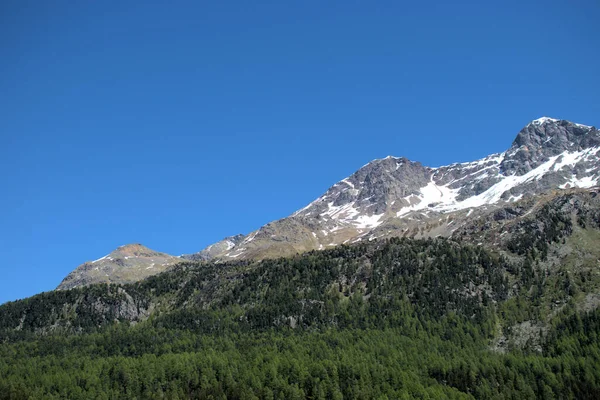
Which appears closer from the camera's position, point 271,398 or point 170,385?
point 271,398

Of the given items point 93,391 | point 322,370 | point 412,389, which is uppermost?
point 93,391

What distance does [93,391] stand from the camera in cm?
18612

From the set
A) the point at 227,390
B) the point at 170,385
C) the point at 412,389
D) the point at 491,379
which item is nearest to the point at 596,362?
the point at 491,379

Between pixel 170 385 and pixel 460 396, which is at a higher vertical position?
pixel 170 385

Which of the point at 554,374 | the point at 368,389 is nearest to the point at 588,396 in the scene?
the point at 554,374

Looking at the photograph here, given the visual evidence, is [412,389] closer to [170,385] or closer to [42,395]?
[170,385]

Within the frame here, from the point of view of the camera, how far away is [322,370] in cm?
19862

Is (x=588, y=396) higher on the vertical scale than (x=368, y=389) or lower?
lower

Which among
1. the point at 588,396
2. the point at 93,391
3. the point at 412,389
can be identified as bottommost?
the point at 588,396

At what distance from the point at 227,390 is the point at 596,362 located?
13348cm

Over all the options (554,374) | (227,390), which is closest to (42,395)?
(227,390)

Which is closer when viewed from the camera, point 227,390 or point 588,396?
point 588,396

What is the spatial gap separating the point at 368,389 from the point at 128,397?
84.3m

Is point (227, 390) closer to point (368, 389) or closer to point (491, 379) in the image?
point (368, 389)
